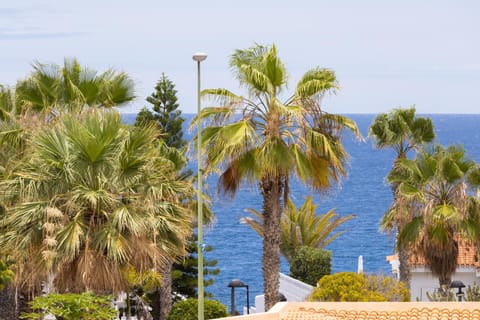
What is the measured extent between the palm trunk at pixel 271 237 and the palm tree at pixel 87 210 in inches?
230

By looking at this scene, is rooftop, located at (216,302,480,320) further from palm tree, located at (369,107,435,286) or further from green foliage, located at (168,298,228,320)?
palm tree, located at (369,107,435,286)

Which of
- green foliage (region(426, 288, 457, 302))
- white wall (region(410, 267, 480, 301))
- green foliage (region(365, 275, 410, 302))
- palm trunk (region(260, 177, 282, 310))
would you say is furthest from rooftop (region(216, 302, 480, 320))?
white wall (region(410, 267, 480, 301))

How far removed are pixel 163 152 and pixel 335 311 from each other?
1243 centimetres

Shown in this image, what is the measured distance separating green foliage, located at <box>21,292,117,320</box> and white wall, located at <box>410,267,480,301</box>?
19.4 metres

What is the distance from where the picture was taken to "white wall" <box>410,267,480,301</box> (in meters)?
39.1

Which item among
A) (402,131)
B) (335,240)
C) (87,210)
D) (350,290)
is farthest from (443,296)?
(335,240)

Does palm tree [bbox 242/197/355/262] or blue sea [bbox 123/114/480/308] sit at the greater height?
palm tree [bbox 242/197/355/262]

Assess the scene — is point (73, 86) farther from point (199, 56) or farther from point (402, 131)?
point (402, 131)

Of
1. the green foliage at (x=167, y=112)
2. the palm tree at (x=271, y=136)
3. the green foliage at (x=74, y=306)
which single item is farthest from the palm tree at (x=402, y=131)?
the green foliage at (x=74, y=306)

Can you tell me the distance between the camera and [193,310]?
29062 mm

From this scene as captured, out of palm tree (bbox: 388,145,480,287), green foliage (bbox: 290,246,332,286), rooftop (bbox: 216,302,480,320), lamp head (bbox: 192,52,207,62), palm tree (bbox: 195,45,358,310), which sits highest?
lamp head (bbox: 192,52,207,62)

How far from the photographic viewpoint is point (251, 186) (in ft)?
95.1

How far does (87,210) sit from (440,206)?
14.1 m

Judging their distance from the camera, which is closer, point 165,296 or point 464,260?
point 165,296
